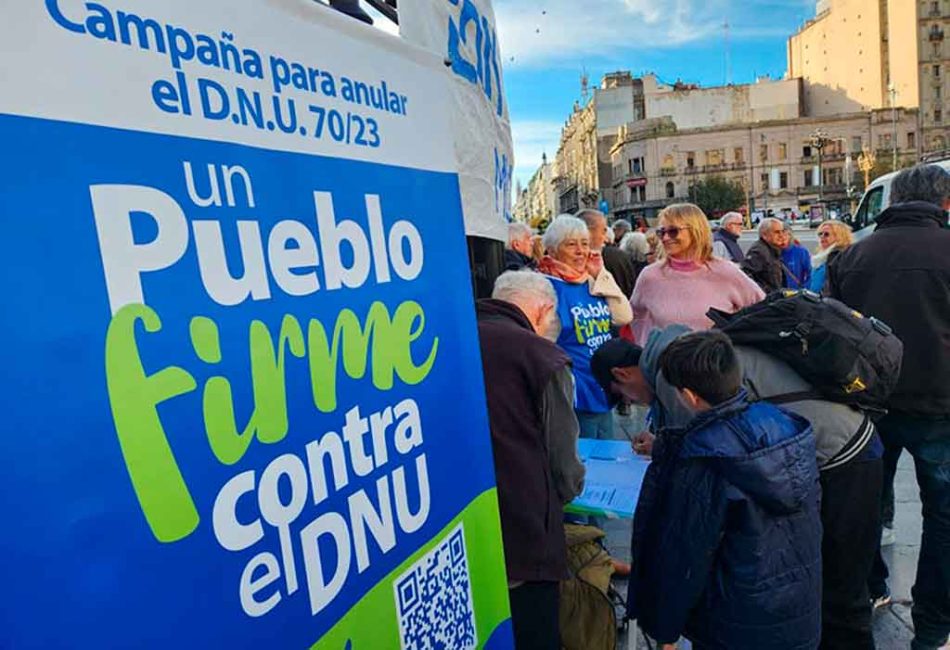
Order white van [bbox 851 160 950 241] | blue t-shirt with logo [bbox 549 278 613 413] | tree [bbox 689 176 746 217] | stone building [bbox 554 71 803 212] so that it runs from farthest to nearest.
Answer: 1. stone building [bbox 554 71 803 212]
2. tree [bbox 689 176 746 217]
3. white van [bbox 851 160 950 241]
4. blue t-shirt with logo [bbox 549 278 613 413]

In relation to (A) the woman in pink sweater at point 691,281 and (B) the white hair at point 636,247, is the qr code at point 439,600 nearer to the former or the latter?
(A) the woman in pink sweater at point 691,281

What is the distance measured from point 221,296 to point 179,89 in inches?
11.5

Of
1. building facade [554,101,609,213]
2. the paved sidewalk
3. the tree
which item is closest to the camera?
the paved sidewalk

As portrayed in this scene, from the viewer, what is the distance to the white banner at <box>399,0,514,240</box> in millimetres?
1855

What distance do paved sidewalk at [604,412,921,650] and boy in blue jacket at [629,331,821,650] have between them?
109cm

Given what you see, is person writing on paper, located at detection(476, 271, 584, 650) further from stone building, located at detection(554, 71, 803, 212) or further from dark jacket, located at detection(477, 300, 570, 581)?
stone building, located at detection(554, 71, 803, 212)

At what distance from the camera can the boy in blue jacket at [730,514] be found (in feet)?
6.44

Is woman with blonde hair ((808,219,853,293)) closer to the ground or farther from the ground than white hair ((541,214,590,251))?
closer to the ground

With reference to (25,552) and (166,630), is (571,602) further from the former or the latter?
(25,552)

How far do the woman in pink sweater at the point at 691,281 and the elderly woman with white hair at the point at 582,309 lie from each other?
25cm

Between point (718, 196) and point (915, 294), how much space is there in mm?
67301

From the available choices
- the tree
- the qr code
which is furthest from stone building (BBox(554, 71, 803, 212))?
the qr code

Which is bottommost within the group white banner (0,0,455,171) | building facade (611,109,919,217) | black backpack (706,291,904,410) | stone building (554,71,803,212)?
black backpack (706,291,904,410)

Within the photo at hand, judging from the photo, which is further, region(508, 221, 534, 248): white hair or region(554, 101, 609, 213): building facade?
region(554, 101, 609, 213): building facade
